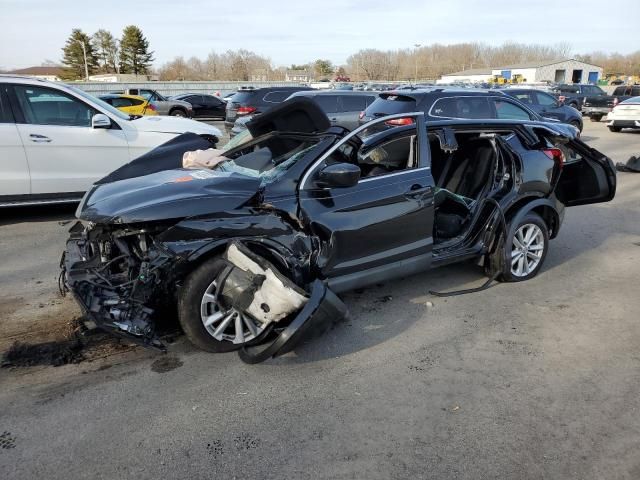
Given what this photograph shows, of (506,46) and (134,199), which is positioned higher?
(506,46)

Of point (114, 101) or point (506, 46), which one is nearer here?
point (114, 101)

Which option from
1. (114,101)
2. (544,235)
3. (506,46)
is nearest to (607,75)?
(506,46)

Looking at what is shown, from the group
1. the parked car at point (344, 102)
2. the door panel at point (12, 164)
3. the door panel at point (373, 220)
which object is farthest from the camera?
the parked car at point (344, 102)

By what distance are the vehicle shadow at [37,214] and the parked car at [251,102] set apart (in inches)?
313

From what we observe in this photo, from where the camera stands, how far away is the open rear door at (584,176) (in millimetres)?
5688

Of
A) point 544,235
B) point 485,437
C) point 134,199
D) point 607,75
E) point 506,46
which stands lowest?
point 485,437

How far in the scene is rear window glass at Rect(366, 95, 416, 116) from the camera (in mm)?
9328

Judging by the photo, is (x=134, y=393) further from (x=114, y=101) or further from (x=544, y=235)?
(x=114, y=101)

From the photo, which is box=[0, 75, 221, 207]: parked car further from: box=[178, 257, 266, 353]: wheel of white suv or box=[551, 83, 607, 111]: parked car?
box=[551, 83, 607, 111]: parked car

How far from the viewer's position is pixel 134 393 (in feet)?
10.4

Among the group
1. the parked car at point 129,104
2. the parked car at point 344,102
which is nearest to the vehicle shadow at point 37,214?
the parked car at point 344,102

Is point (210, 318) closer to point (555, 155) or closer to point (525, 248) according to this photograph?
point (525, 248)

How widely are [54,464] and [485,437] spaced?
90.2 inches

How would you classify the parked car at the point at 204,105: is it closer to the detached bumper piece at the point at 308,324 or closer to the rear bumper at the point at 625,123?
the rear bumper at the point at 625,123
